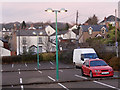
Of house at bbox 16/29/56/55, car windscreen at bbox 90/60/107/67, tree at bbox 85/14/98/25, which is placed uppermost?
tree at bbox 85/14/98/25

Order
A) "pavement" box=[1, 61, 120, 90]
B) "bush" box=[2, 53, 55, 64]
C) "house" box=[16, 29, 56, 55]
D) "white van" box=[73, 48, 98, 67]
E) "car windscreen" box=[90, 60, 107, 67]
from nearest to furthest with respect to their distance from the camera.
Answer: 1. "pavement" box=[1, 61, 120, 90]
2. "car windscreen" box=[90, 60, 107, 67]
3. "white van" box=[73, 48, 98, 67]
4. "bush" box=[2, 53, 55, 64]
5. "house" box=[16, 29, 56, 55]

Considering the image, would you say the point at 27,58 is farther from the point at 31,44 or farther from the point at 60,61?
the point at 31,44

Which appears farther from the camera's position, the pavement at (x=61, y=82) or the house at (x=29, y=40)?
the house at (x=29, y=40)

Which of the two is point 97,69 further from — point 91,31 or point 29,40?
point 91,31

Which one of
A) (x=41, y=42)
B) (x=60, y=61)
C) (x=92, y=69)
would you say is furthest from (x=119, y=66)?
(x=41, y=42)

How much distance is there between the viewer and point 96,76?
61.1 ft

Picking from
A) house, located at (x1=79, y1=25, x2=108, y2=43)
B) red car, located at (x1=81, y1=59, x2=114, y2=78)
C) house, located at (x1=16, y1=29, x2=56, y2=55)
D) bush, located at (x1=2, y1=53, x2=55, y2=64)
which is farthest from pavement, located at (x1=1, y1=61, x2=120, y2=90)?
house, located at (x1=79, y1=25, x2=108, y2=43)

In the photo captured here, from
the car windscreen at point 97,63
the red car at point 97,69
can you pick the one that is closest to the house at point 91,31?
the car windscreen at point 97,63

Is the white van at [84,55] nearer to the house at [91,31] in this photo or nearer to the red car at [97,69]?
the red car at [97,69]

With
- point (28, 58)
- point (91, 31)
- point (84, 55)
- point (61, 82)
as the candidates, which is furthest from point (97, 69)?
point (91, 31)

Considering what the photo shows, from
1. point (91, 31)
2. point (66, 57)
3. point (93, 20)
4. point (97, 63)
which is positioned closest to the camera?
point (97, 63)

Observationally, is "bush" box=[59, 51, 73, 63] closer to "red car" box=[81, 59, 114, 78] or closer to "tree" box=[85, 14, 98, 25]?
"red car" box=[81, 59, 114, 78]

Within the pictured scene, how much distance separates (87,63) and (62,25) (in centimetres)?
10799

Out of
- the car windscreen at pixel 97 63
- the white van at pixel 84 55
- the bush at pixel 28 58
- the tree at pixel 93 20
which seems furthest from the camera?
the tree at pixel 93 20
